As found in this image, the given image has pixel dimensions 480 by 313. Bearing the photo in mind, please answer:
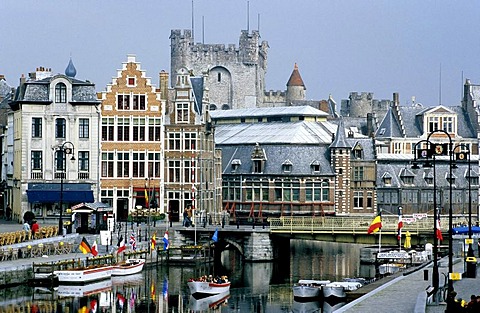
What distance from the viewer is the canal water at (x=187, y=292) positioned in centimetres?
5707

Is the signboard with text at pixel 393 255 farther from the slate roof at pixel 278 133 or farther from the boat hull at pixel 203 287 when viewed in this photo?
the slate roof at pixel 278 133

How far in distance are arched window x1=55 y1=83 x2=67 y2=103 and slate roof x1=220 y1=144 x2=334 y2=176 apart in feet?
70.9

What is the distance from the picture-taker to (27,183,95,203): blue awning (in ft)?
271

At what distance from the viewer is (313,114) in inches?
4402

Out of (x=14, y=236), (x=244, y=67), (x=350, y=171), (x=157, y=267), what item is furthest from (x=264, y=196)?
(x=244, y=67)

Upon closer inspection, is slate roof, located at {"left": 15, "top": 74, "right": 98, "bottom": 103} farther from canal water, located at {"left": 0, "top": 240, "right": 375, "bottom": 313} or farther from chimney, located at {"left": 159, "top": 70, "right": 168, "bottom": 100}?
canal water, located at {"left": 0, "top": 240, "right": 375, "bottom": 313}

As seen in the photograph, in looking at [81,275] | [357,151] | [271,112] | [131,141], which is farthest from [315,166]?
[81,275]

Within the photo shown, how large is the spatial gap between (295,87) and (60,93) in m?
83.6

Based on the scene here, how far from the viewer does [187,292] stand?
→ 63.6 m

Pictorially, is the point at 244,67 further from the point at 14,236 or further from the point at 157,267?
the point at 14,236

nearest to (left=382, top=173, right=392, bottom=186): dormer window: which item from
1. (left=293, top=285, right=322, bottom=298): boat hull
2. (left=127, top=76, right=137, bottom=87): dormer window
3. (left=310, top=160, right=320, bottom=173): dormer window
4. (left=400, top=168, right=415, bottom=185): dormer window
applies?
(left=400, top=168, right=415, bottom=185): dormer window

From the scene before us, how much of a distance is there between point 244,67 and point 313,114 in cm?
3678

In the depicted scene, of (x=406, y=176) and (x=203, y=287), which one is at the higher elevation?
(x=406, y=176)

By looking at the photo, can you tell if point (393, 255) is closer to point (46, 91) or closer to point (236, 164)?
point (46, 91)
